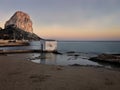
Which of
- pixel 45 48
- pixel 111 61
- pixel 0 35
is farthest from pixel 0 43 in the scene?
pixel 111 61

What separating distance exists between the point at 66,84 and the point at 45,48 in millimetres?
45526

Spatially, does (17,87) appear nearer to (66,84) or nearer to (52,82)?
(52,82)

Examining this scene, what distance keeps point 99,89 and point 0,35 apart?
121 m

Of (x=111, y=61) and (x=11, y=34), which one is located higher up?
(x=11, y=34)

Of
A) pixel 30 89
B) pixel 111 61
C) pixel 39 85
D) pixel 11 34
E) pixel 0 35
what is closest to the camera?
pixel 30 89

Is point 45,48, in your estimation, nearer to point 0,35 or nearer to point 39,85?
point 39,85

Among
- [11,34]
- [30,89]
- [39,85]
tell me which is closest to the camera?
[30,89]

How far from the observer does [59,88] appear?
10062 millimetres

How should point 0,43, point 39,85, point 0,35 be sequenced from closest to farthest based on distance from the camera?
1. point 39,85
2. point 0,43
3. point 0,35

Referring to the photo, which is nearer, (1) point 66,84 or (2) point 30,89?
(2) point 30,89

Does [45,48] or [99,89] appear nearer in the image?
[99,89]

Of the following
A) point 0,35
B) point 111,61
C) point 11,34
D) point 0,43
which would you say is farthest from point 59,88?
point 11,34

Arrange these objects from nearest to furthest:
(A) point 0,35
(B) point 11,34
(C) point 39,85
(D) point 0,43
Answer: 1. (C) point 39,85
2. (D) point 0,43
3. (A) point 0,35
4. (B) point 11,34

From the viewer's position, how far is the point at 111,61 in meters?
31.2
